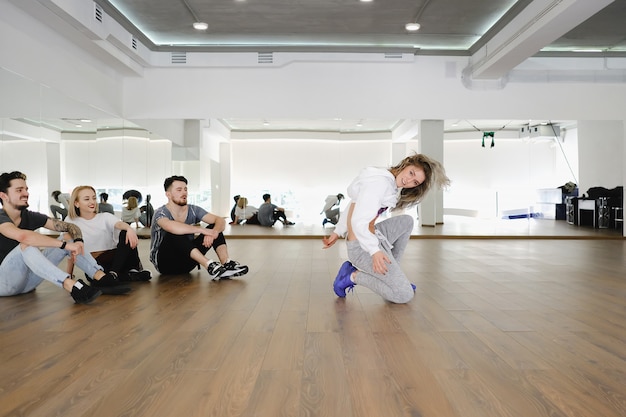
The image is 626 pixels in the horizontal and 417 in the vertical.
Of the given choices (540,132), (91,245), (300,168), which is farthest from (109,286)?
(540,132)

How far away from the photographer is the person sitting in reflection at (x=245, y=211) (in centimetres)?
1091

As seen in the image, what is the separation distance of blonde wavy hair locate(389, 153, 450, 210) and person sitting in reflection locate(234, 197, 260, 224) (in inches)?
296

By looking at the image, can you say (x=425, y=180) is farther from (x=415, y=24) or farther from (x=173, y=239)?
(x=415, y=24)

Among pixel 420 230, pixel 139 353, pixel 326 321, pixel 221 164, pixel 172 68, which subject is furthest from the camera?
pixel 221 164

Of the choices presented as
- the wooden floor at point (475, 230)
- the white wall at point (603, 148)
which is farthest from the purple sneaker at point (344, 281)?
the white wall at point (603, 148)

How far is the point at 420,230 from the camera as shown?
10.3m

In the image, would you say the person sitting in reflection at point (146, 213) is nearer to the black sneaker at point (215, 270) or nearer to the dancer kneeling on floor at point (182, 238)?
the dancer kneeling on floor at point (182, 238)

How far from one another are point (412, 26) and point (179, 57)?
4101mm

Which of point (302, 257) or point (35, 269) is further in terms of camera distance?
point (302, 257)

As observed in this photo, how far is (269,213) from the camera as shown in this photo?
10875 millimetres

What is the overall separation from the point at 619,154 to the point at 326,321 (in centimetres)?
900

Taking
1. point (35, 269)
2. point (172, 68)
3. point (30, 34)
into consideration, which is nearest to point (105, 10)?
point (30, 34)

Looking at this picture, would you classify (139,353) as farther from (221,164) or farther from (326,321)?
(221,164)

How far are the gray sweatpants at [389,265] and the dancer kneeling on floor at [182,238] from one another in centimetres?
131
